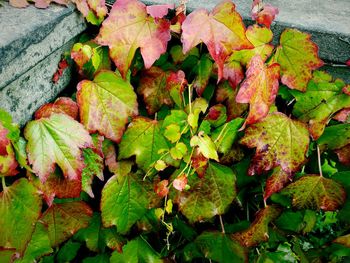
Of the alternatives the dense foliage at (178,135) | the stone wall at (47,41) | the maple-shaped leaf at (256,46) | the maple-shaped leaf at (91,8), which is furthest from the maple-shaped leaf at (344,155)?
the maple-shaped leaf at (91,8)

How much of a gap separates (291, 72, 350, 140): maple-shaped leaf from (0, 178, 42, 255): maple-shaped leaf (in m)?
0.84

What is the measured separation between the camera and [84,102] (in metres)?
1.14

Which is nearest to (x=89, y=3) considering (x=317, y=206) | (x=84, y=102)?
(x=84, y=102)

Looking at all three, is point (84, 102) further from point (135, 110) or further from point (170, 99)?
point (170, 99)

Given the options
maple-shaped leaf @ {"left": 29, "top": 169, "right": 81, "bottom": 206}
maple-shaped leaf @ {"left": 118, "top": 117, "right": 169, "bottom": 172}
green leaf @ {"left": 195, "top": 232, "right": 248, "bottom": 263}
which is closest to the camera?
maple-shaped leaf @ {"left": 29, "top": 169, "right": 81, "bottom": 206}

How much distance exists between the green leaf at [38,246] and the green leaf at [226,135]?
2.05ft

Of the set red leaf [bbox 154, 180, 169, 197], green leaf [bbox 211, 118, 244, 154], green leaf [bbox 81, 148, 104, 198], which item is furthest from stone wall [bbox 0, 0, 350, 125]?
red leaf [bbox 154, 180, 169, 197]

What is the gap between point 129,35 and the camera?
1126mm

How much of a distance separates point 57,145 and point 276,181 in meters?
0.66

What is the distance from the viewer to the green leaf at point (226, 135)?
120 cm

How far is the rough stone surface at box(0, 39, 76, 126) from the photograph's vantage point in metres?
1.05

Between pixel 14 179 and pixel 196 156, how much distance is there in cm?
55

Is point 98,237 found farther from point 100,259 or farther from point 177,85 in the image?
point 177,85

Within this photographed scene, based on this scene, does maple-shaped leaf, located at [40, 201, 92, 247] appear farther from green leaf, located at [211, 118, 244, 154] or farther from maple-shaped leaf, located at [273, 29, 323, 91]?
maple-shaped leaf, located at [273, 29, 323, 91]
